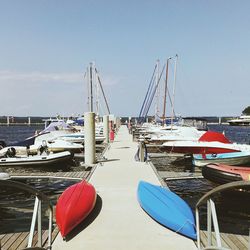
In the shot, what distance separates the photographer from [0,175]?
11984mm

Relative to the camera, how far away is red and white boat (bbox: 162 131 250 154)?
766 inches

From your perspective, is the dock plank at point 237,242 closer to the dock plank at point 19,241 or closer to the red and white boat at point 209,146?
the dock plank at point 19,241

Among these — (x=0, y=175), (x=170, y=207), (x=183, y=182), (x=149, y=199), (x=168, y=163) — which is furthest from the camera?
(x=168, y=163)

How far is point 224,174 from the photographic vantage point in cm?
1241

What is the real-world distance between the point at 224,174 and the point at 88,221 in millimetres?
7106

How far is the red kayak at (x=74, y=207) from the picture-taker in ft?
21.3

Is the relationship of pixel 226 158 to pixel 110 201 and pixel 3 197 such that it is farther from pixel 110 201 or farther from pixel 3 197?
pixel 3 197

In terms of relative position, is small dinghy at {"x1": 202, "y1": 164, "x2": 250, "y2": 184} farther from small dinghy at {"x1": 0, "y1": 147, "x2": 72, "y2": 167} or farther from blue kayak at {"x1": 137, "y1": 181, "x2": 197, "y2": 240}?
small dinghy at {"x1": 0, "y1": 147, "x2": 72, "y2": 167}

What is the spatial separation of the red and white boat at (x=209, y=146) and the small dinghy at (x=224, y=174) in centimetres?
679

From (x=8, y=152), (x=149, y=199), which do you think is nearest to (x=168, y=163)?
(x=8, y=152)

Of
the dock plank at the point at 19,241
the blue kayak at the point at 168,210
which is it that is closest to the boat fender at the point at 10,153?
the blue kayak at the point at 168,210

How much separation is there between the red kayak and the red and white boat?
12.7 m

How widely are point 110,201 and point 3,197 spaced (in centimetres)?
615

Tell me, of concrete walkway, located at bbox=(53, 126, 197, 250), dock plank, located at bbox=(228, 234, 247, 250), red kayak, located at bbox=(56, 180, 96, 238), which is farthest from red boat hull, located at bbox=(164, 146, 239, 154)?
dock plank, located at bbox=(228, 234, 247, 250)
